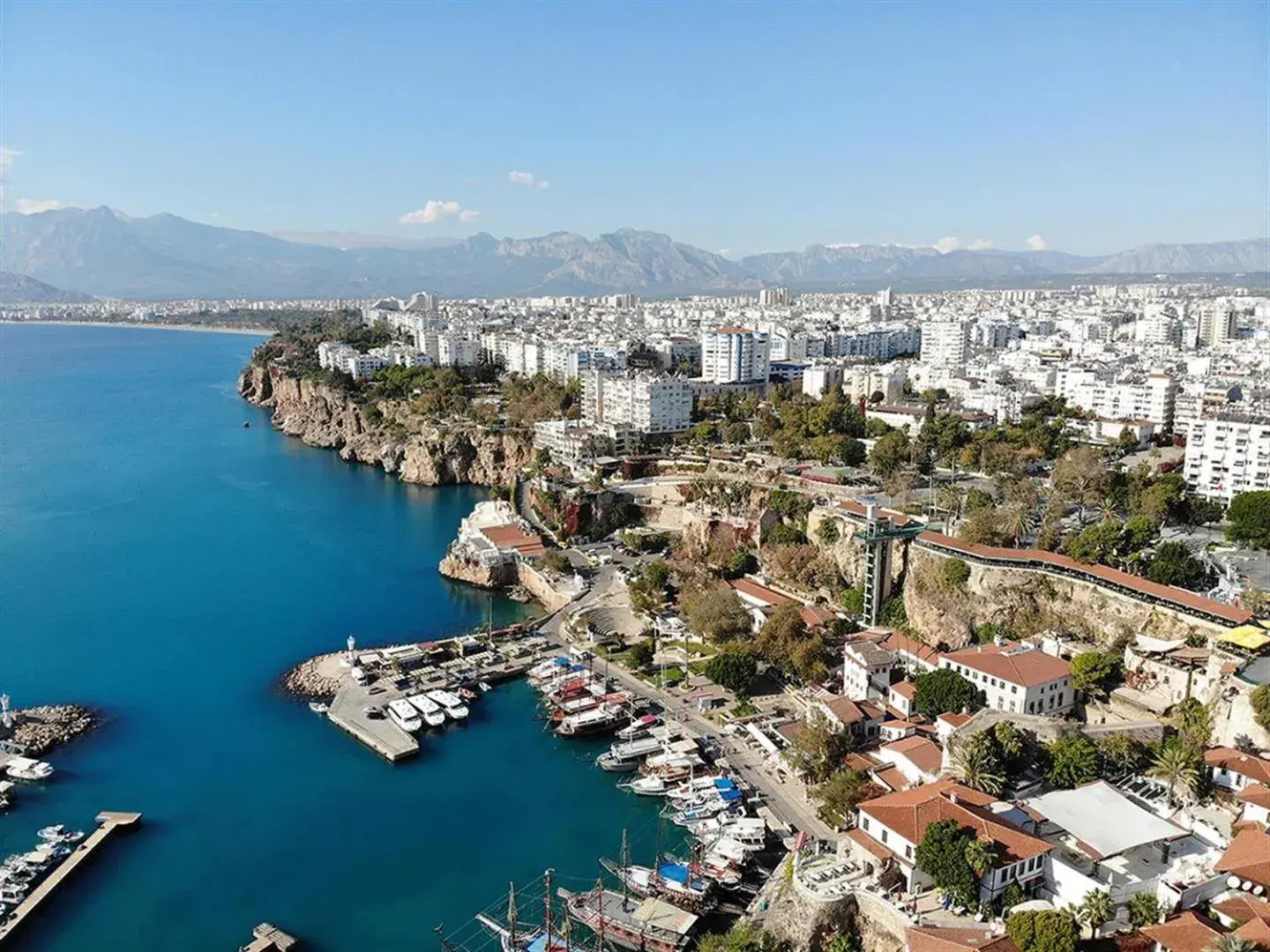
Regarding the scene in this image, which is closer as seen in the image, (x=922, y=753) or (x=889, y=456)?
(x=922, y=753)

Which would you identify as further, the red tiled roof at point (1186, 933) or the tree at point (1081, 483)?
the tree at point (1081, 483)

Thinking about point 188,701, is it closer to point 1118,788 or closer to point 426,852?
point 426,852

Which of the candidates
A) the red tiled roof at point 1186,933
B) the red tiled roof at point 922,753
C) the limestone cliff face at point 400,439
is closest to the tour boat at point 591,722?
the red tiled roof at point 922,753

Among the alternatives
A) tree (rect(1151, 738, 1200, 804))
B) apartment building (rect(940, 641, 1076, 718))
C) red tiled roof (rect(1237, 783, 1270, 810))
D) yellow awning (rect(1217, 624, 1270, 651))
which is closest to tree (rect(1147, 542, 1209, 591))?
yellow awning (rect(1217, 624, 1270, 651))

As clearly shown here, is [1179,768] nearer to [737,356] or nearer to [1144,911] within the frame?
[1144,911]

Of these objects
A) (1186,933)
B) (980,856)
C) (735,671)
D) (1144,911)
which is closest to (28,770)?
(735,671)

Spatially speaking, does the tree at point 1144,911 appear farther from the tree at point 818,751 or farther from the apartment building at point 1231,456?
the apartment building at point 1231,456
